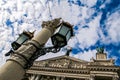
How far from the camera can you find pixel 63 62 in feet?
113

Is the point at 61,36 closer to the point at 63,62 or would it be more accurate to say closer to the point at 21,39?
the point at 21,39

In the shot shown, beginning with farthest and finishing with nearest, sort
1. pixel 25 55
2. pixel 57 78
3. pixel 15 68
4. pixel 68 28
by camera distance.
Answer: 1. pixel 57 78
2. pixel 68 28
3. pixel 25 55
4. pixel 15 68

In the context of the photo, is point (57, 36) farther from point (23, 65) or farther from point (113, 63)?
point (113, 63)

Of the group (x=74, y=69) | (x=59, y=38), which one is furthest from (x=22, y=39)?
(x=74, y=69)

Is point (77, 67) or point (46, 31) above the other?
point (77, 67)

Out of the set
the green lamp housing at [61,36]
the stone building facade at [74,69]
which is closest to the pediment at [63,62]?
the stone building facade at [74,69]

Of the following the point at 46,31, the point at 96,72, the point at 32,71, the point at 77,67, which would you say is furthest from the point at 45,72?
the point at 46,31

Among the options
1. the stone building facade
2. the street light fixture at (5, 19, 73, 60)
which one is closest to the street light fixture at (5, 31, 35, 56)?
the street light fixture at (5, 19, 73, 60)

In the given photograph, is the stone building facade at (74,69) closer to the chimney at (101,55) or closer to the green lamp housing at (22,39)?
the chimney at (101,55)

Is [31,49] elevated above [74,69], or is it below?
below

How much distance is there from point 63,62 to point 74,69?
357 cm

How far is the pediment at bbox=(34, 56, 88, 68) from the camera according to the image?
1288 inches

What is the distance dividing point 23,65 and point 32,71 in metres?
28.8

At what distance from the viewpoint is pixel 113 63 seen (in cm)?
2978
